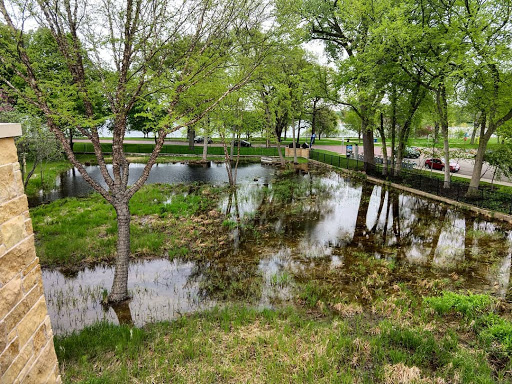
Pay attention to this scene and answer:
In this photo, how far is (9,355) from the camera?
9.56ft

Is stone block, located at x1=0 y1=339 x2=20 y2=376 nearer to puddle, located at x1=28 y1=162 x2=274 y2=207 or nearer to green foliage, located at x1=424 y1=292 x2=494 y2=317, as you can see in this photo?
green foliage, located at x1=424 y1=292 x2=494 y2=317

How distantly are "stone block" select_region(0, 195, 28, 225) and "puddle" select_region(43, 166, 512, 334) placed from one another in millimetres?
5753

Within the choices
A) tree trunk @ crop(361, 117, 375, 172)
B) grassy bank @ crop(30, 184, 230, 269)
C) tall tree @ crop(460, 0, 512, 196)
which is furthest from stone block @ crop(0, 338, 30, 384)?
tree trunk @ crop(361, 117, 375, 172)

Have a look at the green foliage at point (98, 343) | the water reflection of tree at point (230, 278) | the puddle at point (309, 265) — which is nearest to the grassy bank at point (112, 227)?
the puddle at point (309, 265)

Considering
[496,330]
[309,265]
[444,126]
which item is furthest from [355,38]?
[496,330]

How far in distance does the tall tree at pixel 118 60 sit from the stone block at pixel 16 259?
5.04 meters

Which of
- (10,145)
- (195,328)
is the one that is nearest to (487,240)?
(195,328)

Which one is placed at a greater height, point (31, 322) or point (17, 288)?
point (17, 288)

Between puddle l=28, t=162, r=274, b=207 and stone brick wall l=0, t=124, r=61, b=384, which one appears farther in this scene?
puddle l=28, t=162, r=274, b=207

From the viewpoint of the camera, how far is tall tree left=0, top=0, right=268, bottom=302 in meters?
7.72

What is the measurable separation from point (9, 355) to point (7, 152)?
6.02 ft

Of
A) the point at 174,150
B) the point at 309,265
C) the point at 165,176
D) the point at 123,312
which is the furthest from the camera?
the point at 174,150

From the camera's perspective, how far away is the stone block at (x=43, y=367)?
3.26 meters

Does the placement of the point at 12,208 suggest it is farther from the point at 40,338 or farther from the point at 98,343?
the point at 98,343
